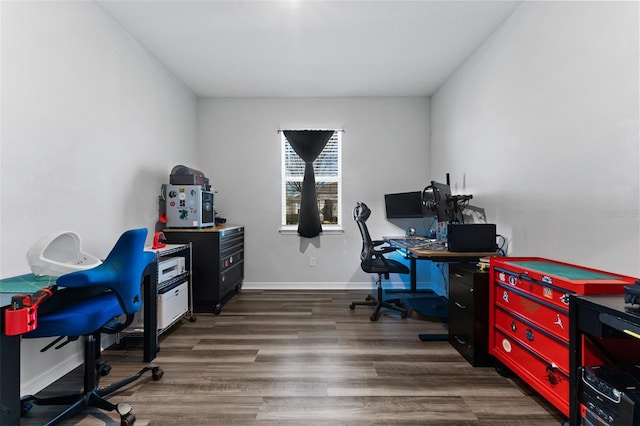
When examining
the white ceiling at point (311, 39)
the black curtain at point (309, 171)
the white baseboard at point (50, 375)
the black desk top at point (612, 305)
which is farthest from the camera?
the black curtain at point (309, 171)

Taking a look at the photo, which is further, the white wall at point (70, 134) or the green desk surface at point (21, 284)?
the white wall at point (70, 134)

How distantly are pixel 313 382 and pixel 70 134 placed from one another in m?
2.50

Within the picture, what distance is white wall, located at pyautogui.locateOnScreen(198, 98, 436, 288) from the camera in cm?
450

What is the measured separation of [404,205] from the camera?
4180 mm

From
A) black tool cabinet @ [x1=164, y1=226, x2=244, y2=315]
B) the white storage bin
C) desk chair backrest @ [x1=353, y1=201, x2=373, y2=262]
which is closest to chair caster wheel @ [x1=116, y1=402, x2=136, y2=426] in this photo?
the white storage bin

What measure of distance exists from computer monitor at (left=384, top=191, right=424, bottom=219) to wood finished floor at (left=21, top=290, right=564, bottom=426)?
147cm

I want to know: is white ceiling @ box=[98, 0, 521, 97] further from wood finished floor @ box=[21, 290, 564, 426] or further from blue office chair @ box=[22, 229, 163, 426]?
wood finished floor @ box=[21, 290, 564, 426]

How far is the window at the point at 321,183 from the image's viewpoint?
4566mm

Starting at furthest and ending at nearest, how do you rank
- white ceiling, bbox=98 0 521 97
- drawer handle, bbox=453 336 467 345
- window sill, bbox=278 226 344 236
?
1. window sill, bbox=278 226 344 236
2. white ceiling, bbox=98 0 521 97
3. drawer handle, bbox=453 336 467 345

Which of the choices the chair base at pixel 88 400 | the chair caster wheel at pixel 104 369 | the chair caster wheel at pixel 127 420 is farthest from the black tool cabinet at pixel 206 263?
the chair caster wheel at pixel 127 420

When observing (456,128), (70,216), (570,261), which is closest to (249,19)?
(70,216)

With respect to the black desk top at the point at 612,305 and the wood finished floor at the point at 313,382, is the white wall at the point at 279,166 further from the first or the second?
the black desk top at the point at 612,305

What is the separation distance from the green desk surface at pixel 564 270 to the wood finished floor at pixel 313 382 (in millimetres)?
808

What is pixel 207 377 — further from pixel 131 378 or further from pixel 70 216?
pixel 70 216
